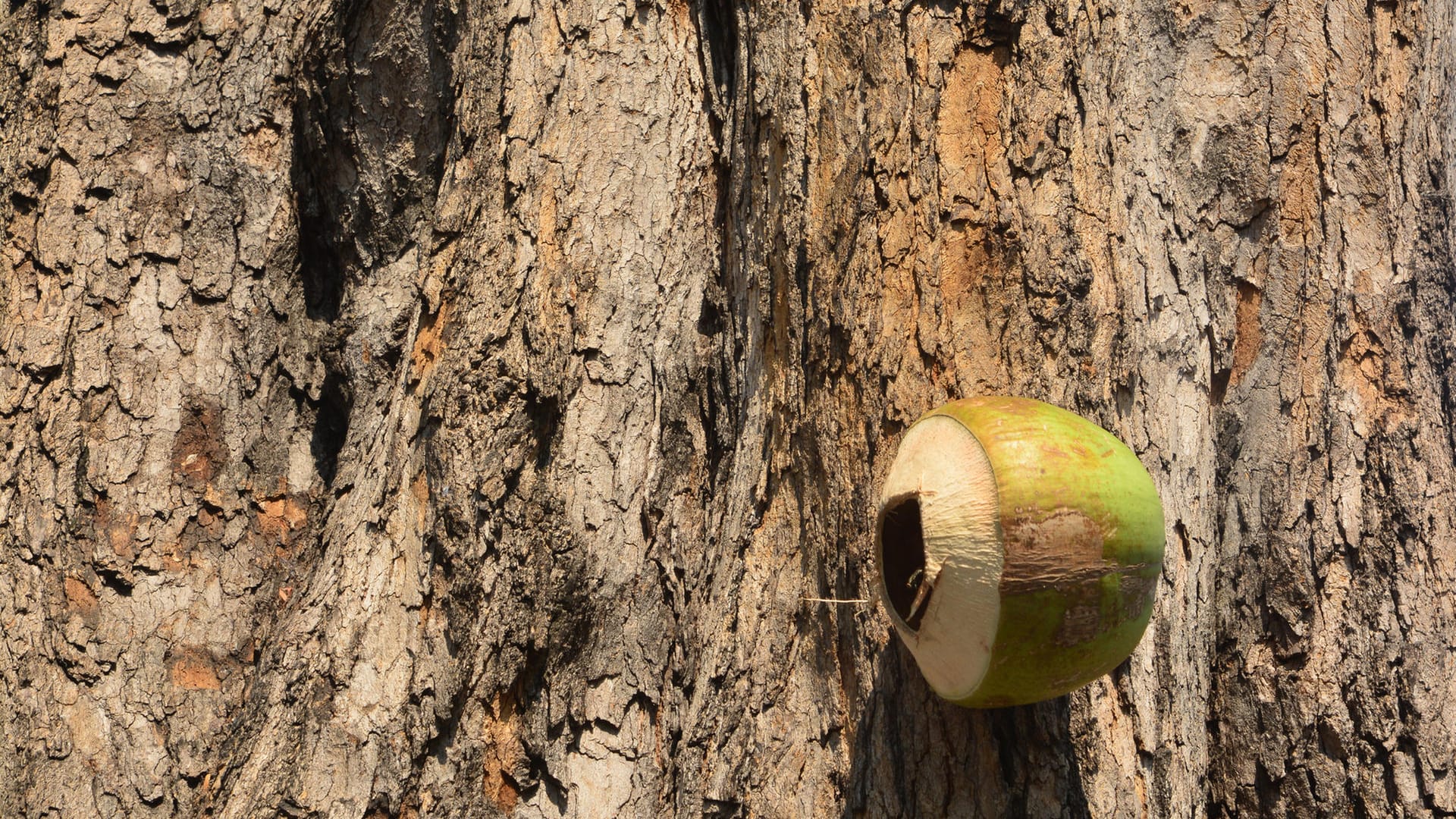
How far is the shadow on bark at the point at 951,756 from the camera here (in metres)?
2.17

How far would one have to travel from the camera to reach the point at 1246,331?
2689mm

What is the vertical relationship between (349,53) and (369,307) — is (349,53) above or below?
above

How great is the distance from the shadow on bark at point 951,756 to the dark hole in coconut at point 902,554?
0.16 meters

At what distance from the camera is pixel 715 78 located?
297 cm

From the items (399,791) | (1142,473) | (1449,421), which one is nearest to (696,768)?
(399,791)

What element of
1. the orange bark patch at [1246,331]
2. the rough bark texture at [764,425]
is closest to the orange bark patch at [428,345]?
the rough bark texture at [764,425]

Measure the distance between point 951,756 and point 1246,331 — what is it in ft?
4.38

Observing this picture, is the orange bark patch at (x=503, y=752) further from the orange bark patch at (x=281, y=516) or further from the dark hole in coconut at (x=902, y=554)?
the orange bark patch at (x=281, y=516)

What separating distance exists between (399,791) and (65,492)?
53.1 inches

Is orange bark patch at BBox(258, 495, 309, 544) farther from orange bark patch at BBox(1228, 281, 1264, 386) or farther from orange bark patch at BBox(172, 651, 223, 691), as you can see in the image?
orange bark patch at BBox(1228, 281, 1264, 386)

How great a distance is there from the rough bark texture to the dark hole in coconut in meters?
0.13

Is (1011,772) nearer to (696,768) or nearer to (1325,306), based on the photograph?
(696,768)

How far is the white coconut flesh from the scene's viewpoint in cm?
178

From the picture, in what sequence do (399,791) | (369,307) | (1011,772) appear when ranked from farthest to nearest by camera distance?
(369,307)
(399,791)
(1011,772)
